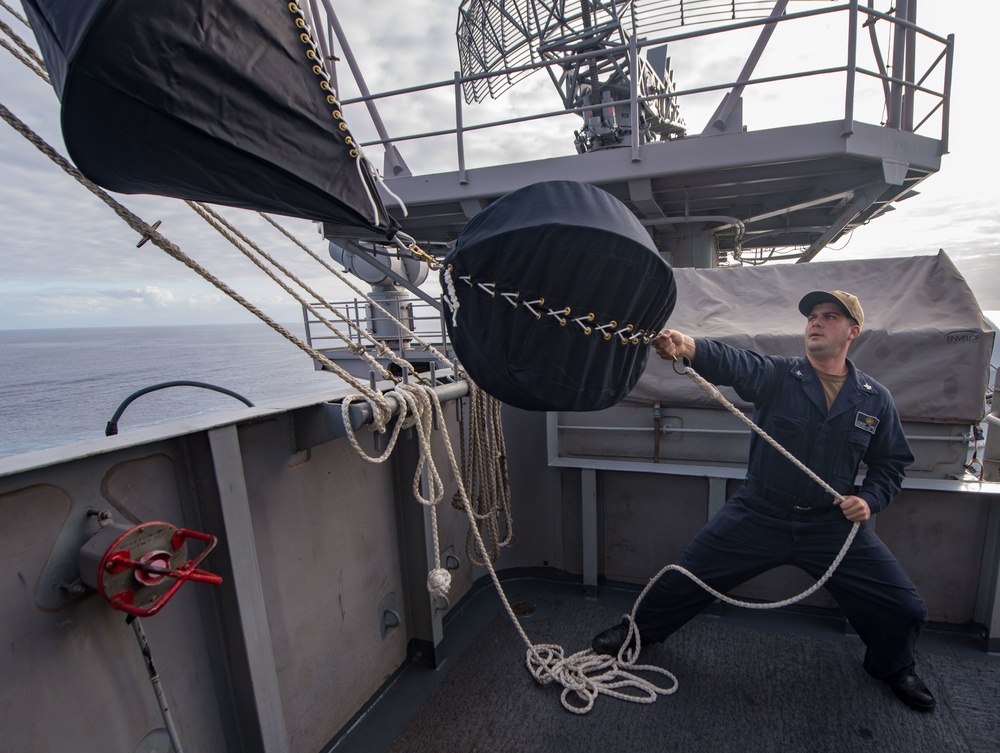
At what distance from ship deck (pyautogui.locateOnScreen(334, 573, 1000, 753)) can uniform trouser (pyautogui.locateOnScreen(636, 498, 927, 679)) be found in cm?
24

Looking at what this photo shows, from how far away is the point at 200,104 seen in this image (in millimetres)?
998

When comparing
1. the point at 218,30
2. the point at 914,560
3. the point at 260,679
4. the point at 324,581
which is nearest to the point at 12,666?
the point at 260,679

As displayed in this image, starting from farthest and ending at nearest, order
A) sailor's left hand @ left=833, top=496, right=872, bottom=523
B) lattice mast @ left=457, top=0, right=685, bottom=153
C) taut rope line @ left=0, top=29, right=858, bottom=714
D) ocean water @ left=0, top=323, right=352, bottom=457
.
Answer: ocean water @ left=0, top=323, right=352, bottom=457, lattice mast @ left=457, top=0, right=685, bottom=153, sailor's left hand @ left=833, top=496, right=872, bottom=523, taut rope line @ left=0, top=29, right=858, bottom=714

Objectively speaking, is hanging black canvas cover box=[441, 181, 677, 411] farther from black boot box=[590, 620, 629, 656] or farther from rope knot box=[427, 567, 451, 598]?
black boot box=[590, 620, 629, 656]

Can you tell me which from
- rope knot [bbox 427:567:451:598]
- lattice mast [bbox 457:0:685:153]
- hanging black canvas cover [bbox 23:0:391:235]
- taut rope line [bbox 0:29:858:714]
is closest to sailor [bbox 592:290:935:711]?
taut rope line [bbox 0:29:858:714]

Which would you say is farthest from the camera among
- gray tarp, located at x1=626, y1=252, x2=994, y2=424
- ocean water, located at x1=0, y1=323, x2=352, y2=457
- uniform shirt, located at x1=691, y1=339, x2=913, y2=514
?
ocean water, located at x1=0, y1=323, x2=352, y2=457

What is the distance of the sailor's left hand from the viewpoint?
207 centimetres

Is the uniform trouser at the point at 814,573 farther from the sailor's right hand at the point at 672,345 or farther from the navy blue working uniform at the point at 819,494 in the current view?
the sailor's right hand at the point at 672,345

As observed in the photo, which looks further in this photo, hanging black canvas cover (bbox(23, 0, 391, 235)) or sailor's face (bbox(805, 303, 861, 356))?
sailor's face (bbox(805, 303, 861, 356))

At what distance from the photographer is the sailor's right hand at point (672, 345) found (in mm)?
1831

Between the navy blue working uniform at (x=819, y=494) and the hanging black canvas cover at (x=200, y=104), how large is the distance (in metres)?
1.66

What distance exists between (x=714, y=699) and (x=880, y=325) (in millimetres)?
2030

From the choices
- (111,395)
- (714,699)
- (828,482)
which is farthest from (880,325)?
(111,395)

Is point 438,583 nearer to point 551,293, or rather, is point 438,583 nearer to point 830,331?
point 551,293
